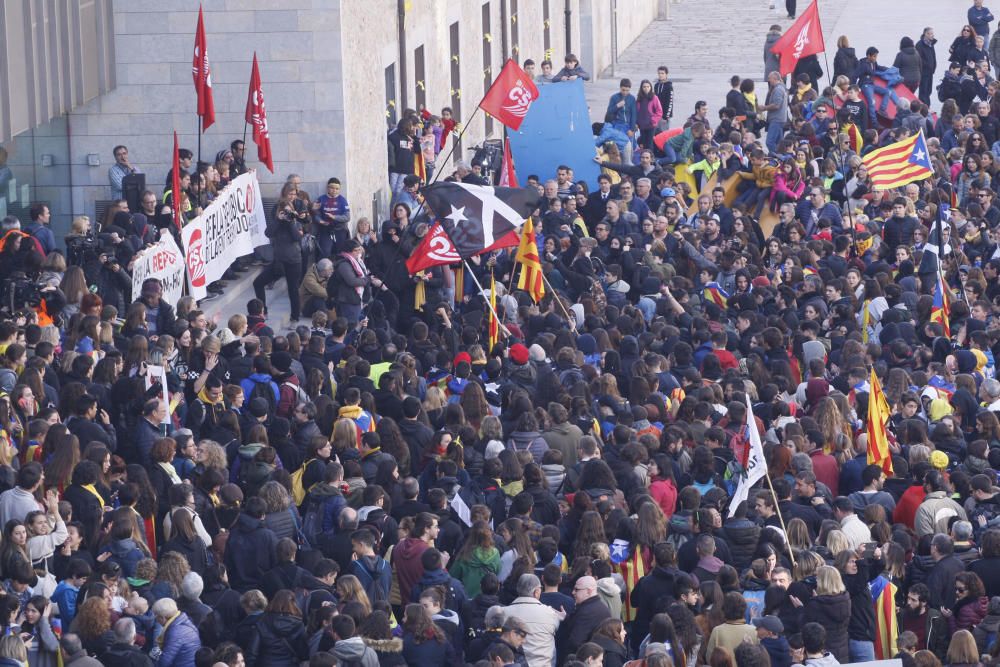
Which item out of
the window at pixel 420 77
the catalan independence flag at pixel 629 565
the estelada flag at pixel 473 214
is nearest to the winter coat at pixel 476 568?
the catalan independence flag at pixel 629 565

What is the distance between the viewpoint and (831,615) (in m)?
12.6

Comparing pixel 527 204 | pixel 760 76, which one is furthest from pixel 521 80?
pixel 760 76

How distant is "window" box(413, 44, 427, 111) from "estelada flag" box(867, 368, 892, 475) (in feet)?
46.9

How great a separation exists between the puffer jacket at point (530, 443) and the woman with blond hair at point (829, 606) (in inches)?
128

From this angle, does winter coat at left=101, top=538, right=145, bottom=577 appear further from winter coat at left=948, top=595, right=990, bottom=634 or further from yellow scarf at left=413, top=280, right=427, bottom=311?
yellow scarf at left=413, top=280, right=427, bottom=311

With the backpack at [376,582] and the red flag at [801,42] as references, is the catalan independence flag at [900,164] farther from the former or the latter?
Answer: the backpack at [376,582]

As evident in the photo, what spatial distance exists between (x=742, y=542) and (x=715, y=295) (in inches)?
306

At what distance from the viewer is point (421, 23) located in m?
29.1

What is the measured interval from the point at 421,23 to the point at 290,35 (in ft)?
15.9

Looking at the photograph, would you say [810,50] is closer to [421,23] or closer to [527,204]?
[421,23]

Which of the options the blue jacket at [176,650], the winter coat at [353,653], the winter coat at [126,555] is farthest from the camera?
the winter coat at [126,555]

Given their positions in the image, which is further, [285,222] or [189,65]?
[189,65]

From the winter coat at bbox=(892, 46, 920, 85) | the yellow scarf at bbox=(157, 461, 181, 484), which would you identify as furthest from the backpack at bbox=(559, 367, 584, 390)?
the winter coat at bbox=(892, 46, 920, 85)

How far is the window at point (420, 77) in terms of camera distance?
29.0m
